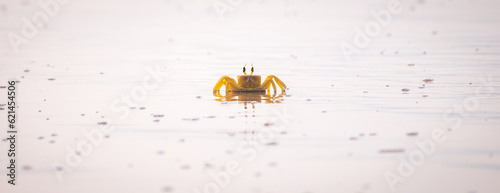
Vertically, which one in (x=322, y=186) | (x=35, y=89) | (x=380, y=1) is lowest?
(x=322, y=186)

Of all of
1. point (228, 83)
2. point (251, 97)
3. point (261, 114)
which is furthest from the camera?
point (228, 83)

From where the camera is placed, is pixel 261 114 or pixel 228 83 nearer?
pixel 261 114

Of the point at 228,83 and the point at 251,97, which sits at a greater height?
the point at 228,83

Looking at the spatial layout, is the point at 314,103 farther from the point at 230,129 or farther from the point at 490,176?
the point at 490,176

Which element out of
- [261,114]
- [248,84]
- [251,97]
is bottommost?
[261,114]

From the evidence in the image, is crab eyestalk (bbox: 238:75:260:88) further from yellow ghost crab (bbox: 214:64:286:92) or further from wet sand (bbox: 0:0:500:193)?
wet sand (bbox: 0:0:500:193)

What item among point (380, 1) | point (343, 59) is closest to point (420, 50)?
point (343, 59)

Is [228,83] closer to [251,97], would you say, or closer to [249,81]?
[249,81]

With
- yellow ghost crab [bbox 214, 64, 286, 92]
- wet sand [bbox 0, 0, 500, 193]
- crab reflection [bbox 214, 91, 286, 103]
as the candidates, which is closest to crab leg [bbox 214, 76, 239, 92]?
yellow ghost crab [bbox 214, 64, 286, 92]

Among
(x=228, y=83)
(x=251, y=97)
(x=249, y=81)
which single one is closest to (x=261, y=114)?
(x=251, y=97)
